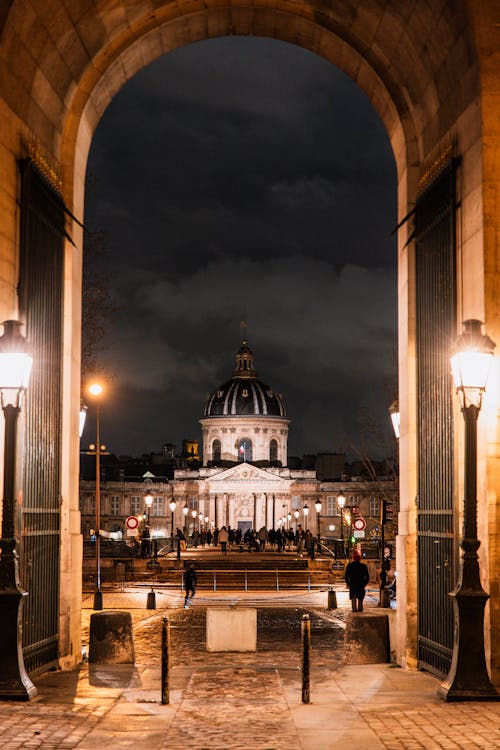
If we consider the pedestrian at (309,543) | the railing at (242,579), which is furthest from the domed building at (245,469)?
the railing at (242,579)

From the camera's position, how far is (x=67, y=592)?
680 inches

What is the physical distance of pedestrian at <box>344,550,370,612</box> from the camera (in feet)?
94.4

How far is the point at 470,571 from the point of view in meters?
13.1

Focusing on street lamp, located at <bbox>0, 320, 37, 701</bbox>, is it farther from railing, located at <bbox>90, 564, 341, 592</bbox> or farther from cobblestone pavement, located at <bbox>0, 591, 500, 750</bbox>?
railing, located at <bbox>90, 564, 341, 592</bbox>

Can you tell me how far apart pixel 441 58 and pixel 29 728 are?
10.4 meters

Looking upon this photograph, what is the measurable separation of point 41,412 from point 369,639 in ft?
21.9

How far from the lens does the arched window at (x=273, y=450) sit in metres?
180

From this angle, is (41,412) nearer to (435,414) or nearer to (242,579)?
(435,414)

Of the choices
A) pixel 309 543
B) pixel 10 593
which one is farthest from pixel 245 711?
pixel 309 543

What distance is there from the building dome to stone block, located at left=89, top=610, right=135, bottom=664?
159642 millimetres

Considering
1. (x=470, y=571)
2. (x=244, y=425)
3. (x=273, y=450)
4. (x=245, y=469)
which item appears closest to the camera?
(x=470, y=571)

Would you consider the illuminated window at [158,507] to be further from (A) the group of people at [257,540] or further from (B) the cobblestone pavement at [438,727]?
(B) the cobblestone pavement at [438,727]

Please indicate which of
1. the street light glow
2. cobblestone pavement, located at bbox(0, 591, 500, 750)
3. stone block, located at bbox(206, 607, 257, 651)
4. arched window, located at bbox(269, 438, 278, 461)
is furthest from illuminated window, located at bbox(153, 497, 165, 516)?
cobblestone pavement, located at bbox(0, 591, 500, 750)

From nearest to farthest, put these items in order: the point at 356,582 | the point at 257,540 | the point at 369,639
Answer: the point at 369,639 < the point at 356,582 < the point at 257,540
